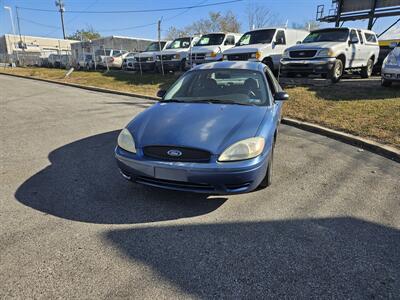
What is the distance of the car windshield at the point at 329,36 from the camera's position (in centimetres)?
1127

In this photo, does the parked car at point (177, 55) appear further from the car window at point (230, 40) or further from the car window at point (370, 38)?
the car window at point (370, 38)

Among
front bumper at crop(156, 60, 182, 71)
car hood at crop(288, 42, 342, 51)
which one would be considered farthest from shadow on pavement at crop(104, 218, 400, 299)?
front bumper at crop(156, 60, 182, 71)

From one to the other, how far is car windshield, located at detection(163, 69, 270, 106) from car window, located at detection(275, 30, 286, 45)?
8924mm

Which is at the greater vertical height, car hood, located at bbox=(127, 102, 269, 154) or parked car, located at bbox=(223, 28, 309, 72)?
parked car, located at bbox=(223, 28, 309, 72)

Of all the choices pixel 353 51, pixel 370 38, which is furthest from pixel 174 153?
pixel 370 38

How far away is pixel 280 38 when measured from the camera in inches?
505

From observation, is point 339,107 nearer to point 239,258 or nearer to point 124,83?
point 239,258

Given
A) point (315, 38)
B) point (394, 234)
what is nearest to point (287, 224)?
point (394, 234)

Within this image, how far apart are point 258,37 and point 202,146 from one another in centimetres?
1095

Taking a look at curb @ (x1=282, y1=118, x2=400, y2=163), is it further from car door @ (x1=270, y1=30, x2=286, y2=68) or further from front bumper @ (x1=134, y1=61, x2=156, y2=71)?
front bumper @ (x1=134, y1=61, x2=156, y2=71)

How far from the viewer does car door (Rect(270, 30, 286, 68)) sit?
1241 centimetres

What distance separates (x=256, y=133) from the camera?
3273 mm

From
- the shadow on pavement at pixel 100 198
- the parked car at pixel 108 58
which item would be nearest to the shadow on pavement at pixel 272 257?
the shadow on pavement at pixel 100 198

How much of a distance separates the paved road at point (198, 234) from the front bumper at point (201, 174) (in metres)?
0.30
